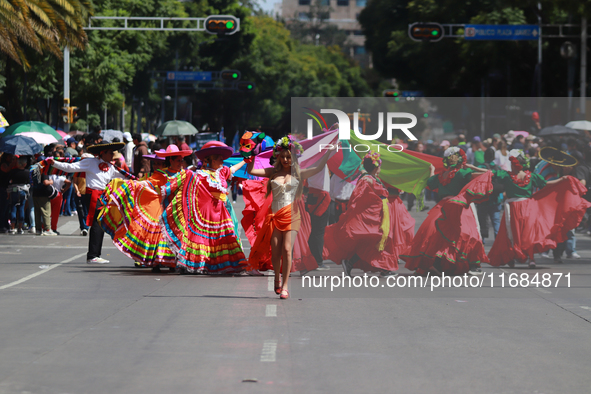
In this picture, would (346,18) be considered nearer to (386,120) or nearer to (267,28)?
(267,28)

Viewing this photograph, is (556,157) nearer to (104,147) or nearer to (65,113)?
(104,147)

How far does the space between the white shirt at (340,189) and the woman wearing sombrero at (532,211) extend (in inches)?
88.3

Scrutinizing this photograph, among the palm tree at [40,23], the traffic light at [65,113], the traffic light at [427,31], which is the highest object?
the traffic light at [427,31]

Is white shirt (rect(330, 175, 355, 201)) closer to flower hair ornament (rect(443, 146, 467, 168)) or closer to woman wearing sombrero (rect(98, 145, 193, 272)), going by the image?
flower hair ornament (rect(443, 146, 467, 168))

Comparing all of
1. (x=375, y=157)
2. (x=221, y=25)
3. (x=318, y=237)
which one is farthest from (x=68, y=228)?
(x=221, y=25)

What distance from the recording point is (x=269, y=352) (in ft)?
22.0

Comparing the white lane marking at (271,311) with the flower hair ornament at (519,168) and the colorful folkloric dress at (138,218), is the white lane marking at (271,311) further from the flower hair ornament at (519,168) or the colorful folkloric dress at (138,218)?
the flower hair ornament at (519,168)

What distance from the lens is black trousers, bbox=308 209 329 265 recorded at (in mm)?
11602

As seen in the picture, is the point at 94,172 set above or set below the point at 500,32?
below

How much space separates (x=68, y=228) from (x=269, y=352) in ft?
45.1

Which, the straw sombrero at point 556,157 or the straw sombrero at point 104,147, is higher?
the straw sombrero at point 104,147

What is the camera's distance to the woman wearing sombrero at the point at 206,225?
11641mm

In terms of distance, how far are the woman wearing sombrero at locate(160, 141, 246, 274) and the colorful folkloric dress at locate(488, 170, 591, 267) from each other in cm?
349

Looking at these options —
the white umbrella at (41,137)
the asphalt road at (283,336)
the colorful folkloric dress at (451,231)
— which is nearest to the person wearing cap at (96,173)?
the asphalt road at (283,336)
